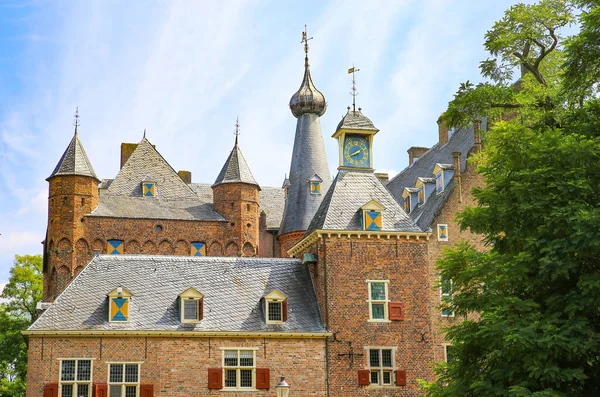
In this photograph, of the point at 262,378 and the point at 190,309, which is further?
the point at 190,309

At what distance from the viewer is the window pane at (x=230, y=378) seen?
2734 centimetres

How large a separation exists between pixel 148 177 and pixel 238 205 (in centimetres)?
481

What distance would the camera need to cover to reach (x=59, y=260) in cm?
4012

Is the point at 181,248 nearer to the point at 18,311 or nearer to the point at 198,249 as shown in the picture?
the point at 198,249

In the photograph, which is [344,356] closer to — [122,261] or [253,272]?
[253,272]

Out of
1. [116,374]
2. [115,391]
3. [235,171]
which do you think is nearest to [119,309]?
[116,374]

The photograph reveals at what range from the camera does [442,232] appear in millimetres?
36406

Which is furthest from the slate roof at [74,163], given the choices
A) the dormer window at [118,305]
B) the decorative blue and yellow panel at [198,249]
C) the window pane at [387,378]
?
the window pane at [387,378]

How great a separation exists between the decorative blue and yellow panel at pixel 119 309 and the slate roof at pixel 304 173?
62.5ft

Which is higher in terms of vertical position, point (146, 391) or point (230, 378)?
Result: point (230, 378)

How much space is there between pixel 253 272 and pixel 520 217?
12.3 meters

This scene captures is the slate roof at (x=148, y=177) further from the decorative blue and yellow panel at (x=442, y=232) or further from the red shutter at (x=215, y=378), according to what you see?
the red shutter at (x=215, y=378)

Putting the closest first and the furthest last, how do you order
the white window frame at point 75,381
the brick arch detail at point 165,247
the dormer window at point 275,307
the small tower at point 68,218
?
the white window frame at point 75,381 → the dormer window at point 275,307 → the small tower at point 68,218 → the brick arch detail at point 165,247

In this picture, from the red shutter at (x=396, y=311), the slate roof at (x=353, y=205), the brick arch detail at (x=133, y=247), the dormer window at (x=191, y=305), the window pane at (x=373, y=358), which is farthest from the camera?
the brick arch detail at (x=133, y=247)
